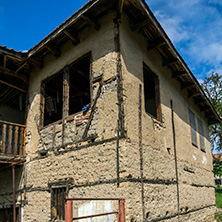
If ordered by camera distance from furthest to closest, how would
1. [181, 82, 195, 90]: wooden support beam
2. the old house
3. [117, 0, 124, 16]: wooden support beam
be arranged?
[181, 82, 195, 90]: wooden support beam < [117, 0, 124, 16]: wooden support beam < the old house

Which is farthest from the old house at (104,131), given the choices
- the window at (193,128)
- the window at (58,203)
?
the window at (193,128)

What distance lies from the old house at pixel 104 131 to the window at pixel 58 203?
0.03 m

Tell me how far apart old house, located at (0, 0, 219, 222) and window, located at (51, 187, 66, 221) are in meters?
0.03

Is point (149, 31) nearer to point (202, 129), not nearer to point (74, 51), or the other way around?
point (74, 51)

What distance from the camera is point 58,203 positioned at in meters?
6.93

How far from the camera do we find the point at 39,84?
344 inches

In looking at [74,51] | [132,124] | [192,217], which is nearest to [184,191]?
[192,217]

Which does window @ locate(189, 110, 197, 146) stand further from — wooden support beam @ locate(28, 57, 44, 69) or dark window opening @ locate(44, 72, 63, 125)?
wooden support beam @ locate(28, 57, 44, 69)

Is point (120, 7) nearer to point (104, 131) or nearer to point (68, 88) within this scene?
point (68, 88)

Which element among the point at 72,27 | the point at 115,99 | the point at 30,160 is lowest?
the point at 30,160

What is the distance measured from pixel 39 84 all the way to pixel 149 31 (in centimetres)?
409

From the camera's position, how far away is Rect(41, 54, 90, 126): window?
7848 millimetres

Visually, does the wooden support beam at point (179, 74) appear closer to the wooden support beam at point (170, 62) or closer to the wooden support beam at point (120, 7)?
the wooden support beam at point (170, 62)

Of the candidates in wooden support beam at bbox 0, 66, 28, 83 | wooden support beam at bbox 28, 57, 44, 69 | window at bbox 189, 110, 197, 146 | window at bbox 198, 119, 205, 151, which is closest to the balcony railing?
wooden support beam at bbox 0, 66, 28, 83
